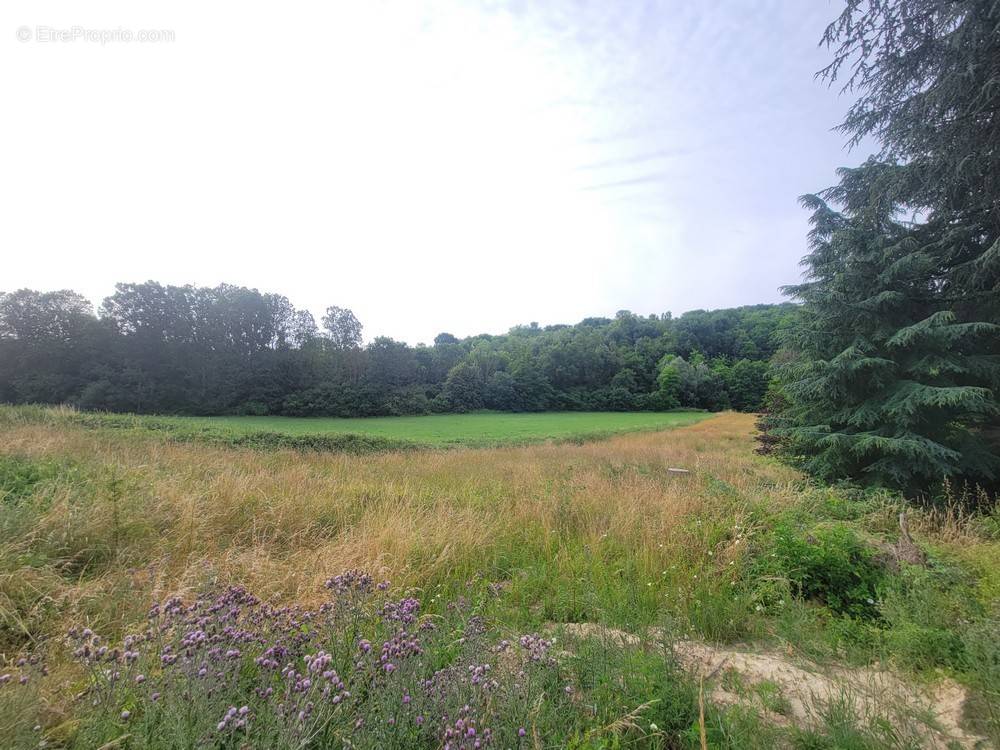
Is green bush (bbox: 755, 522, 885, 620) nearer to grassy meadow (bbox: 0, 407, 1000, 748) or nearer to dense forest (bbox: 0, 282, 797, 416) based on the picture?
grassy meadow (bbox: 0, 407, 1000, 748)

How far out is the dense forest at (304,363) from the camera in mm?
38406

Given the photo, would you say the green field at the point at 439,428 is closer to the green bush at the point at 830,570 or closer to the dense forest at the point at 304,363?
the dense forest at the point at 304,363

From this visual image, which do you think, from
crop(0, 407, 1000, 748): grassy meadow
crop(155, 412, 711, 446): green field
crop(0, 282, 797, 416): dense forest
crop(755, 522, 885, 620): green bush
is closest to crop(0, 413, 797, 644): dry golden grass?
crop(0, 407, 1000, 748): grassy meadow

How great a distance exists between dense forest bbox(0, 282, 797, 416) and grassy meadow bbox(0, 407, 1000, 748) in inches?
372

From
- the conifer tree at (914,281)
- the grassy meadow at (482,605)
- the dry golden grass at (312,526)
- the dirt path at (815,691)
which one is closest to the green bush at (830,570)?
the grassy meadow at (482,605)

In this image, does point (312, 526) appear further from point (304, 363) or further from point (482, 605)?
point (304, 363)

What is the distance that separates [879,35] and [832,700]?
1091 cm

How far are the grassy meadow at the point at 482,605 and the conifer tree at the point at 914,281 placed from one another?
3.37 metres

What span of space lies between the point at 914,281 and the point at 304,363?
54.5 metres

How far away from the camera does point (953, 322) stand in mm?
8750

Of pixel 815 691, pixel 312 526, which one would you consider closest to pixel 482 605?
pixel 815 691

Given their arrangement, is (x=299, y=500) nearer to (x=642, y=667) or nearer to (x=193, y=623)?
(x=193, y=623)

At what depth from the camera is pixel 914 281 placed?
30.0 feet

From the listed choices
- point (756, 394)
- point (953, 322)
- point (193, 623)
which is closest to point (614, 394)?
point (756, 394)
